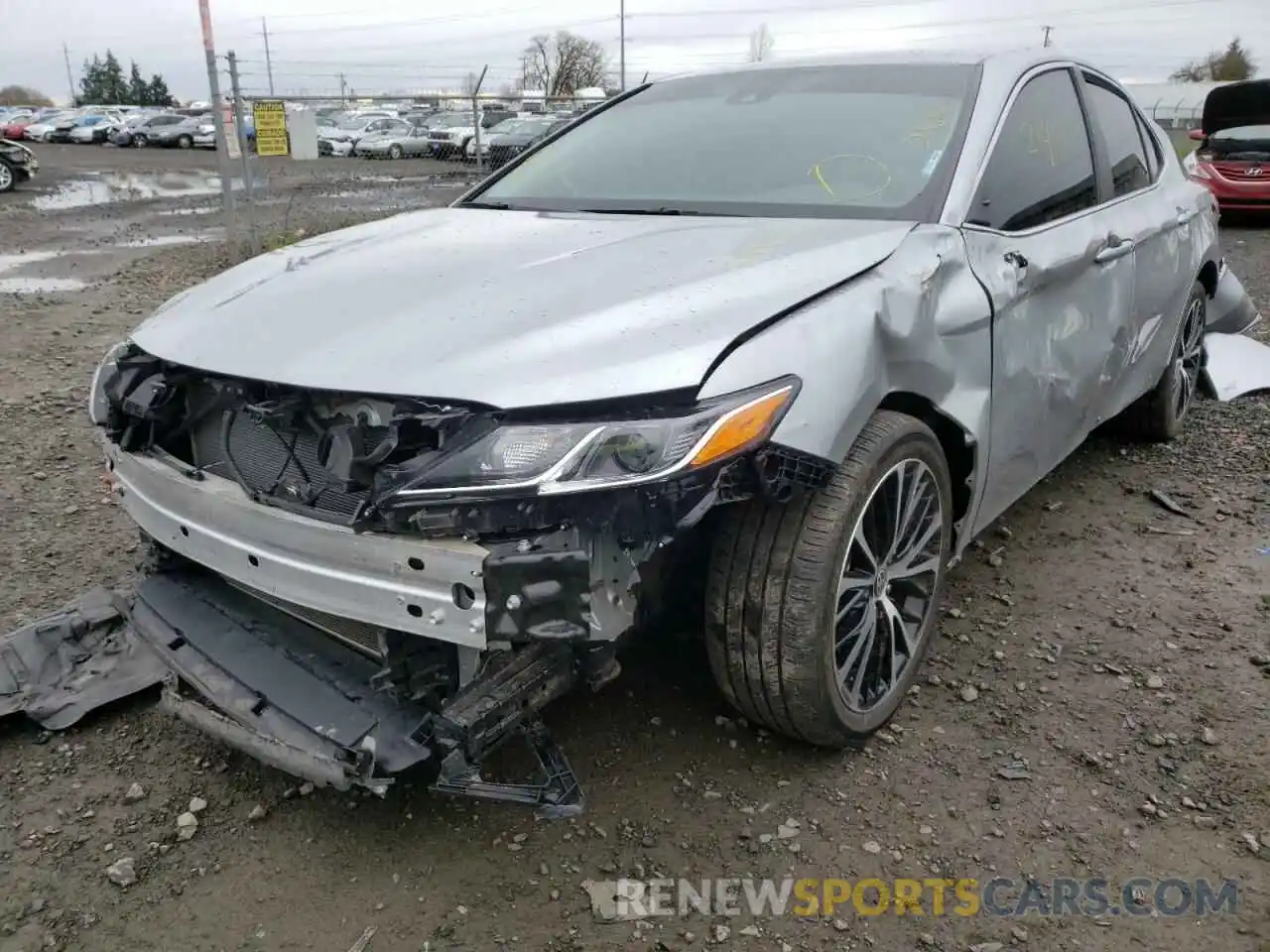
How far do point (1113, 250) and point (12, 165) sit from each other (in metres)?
21.9

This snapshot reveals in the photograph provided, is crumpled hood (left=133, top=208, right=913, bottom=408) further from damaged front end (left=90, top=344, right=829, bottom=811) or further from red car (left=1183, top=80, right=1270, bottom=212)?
red car (left=1183, top=80, right=1270, bottom=212)

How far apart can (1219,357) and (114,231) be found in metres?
13.8

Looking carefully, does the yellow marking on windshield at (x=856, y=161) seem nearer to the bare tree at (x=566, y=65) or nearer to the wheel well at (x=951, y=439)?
the wheel well at (x=951, y=439)

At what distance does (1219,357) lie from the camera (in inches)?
212

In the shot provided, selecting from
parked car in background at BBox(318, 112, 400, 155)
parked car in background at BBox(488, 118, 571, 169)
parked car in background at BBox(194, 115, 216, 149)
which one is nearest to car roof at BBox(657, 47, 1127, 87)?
parked car in background at BBox(488, 118, 571, 169)

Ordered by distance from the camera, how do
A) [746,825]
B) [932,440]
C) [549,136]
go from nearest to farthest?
[746,825] < [932,440] < [549,136]

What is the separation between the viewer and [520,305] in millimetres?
2201

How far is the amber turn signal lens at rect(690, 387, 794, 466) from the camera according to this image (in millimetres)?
1917

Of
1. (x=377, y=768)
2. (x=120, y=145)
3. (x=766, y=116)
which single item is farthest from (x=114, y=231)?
(x=120, y=145)

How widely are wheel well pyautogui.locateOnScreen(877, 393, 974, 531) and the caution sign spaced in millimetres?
8282

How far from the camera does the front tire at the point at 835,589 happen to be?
2.22 m

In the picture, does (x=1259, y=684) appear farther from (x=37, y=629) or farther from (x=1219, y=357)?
(x=37, y=629)

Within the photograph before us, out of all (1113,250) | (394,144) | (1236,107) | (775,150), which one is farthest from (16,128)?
(1113,250)

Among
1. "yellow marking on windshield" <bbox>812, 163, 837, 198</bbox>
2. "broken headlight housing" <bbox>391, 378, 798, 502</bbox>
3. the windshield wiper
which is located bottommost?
"broken headlight housing" <bbox>391, 378, 798, 502</bbox>
